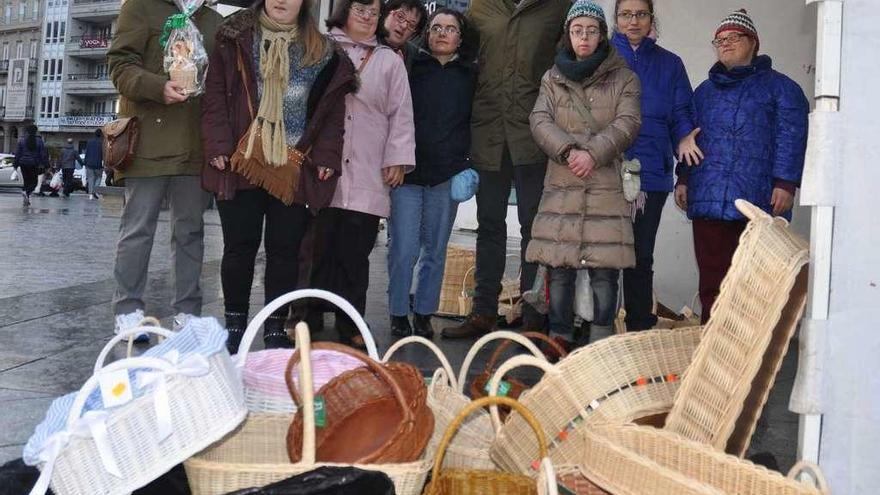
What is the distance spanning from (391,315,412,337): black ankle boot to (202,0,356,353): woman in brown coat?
80 cm

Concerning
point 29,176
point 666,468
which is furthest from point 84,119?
point 666,468

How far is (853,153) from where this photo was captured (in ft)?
8.33

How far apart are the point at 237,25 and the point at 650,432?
278cm

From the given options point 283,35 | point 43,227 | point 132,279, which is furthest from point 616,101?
point 43,227

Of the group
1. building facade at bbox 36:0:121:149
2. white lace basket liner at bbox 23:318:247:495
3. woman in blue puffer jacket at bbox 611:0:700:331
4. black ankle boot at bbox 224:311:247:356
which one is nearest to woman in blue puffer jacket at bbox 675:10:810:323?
woman in blue puffer jacket at bbox 611:0:700:331

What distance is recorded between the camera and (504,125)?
485cm

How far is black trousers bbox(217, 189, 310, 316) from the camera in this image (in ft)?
13.5

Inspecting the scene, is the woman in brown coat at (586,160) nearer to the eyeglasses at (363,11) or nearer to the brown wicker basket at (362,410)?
the eyeglasses at (363,11)

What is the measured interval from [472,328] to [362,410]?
250cm

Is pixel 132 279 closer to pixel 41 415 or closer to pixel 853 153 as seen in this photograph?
pixel 41 415

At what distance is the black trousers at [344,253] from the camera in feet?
14.6

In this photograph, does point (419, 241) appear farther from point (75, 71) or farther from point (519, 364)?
point (75, 71)

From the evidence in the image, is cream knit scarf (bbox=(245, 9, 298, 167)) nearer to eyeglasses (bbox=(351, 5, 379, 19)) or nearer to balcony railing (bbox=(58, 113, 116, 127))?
eyeglasses (bbox=(351, 5, 379, 19))

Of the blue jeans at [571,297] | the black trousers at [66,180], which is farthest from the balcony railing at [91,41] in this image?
the blue jeans at [571,297]
